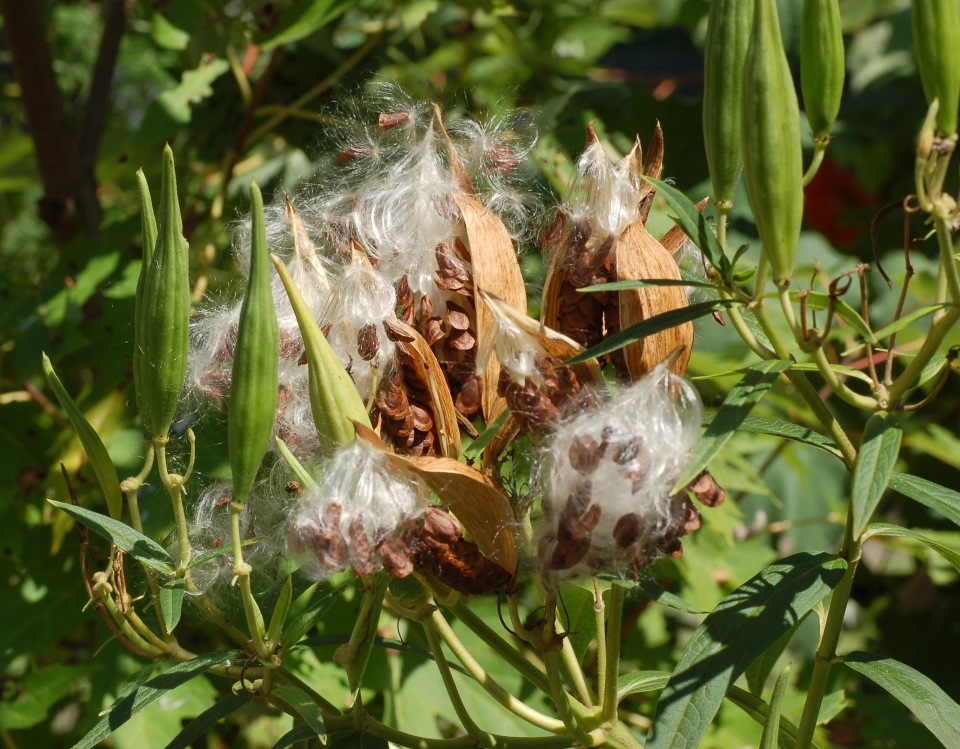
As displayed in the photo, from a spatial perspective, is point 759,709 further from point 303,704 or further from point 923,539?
point 303,704

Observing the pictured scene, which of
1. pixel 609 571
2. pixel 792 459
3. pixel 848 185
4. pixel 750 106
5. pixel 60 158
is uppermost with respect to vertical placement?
pixel 750 106

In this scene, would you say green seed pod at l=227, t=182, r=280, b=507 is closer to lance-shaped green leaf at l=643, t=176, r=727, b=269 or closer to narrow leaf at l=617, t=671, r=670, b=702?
lance-shaped green leaf at l=643, t=176, r=727, b=269

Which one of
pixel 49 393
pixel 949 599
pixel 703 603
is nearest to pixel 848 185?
pixel 949 599

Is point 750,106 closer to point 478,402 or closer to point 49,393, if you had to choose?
point 478,402

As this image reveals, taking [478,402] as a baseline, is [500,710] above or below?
below

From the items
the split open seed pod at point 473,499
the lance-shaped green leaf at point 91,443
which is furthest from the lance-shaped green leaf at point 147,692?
the split open seed pod at point 473,499

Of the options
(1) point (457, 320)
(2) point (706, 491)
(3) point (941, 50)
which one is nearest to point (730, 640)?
(2) point (706, 491)

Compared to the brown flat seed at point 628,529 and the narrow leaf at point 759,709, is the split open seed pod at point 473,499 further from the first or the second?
the narrow leaf at point 759,709

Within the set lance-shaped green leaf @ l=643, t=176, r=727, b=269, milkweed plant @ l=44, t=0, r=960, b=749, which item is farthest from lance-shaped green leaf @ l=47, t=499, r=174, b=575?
lance-shaped green leaf @ l=643, t=176, r=727, b=269
